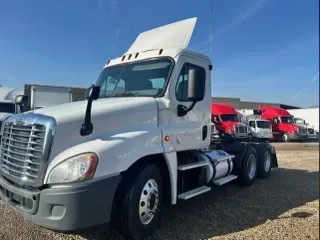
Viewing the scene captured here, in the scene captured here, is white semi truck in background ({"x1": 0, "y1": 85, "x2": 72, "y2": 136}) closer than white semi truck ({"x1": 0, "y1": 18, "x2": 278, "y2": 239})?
No

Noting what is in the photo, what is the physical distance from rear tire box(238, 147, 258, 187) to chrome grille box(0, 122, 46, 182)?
521 cm

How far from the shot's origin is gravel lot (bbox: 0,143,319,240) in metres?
4.44

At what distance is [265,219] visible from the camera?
17.2 ft

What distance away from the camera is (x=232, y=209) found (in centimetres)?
574

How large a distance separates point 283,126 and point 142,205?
86.5ft

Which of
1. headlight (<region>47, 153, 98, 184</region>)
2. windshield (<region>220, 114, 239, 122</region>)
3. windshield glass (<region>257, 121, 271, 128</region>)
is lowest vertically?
headlight (<region>47, 153, 98, 184</region>)

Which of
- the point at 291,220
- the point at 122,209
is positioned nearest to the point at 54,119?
the point at 122,209

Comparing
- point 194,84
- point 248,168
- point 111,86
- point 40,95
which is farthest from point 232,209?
point 40,95

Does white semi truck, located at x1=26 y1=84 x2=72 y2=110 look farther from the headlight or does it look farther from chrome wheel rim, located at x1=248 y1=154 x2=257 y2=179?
the headlight

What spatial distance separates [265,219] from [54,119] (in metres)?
3.70

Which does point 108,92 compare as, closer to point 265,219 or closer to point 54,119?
point 54,119

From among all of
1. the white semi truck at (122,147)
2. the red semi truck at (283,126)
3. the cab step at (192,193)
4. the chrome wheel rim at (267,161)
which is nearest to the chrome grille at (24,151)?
the white semi truck at (122,147)

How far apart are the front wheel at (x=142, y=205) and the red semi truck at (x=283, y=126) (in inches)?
1008

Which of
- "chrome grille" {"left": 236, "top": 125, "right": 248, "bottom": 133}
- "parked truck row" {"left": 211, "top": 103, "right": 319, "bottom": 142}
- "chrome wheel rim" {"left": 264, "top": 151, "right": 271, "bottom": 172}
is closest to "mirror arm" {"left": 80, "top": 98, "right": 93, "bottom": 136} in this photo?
"chrome wheel rim" {"left": 264, "top": 151, "right": 271, "bottom": 172}
